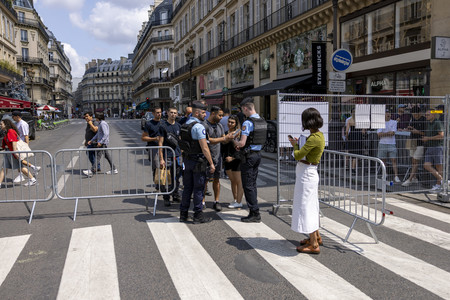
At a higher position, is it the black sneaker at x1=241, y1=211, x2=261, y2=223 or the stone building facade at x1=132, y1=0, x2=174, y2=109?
the stone building facade at x1=132, y1=0, x2=174, y2=109

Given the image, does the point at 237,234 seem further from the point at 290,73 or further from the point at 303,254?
the point at 290,73

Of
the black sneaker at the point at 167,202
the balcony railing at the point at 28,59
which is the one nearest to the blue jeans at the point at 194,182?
the black sneaker at the point at 167,202

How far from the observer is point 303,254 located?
177 inches

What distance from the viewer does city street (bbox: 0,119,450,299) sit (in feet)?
11.6

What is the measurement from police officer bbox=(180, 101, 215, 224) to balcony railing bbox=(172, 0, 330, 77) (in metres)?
13.1

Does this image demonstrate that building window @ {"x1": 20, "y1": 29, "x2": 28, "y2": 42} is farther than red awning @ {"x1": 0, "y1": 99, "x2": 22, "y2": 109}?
Yes

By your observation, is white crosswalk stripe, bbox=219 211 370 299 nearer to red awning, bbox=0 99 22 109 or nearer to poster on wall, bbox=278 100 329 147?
poster on wall, bbox=278 100 329 147

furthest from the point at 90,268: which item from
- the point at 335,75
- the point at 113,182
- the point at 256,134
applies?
the point at 335,75

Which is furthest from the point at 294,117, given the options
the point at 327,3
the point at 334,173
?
the point at 327,3

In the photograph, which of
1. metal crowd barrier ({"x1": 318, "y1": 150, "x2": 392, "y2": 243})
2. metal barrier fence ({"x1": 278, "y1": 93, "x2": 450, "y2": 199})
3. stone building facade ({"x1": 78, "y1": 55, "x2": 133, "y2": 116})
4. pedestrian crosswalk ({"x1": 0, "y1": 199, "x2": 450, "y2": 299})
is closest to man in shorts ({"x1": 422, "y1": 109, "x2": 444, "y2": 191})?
metal barrier fence ({"x1": 278, "y1": 93, "x2": 450, "y2": 199})

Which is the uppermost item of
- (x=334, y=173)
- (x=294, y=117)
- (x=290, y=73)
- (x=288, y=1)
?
(x=288, y=1)

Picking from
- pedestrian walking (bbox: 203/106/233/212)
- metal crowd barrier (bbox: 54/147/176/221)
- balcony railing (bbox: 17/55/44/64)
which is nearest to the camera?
pedestrian walking (bbox: 203/106/233/212)

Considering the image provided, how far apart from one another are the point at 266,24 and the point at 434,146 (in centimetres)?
1698

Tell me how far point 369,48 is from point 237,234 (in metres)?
11.8
